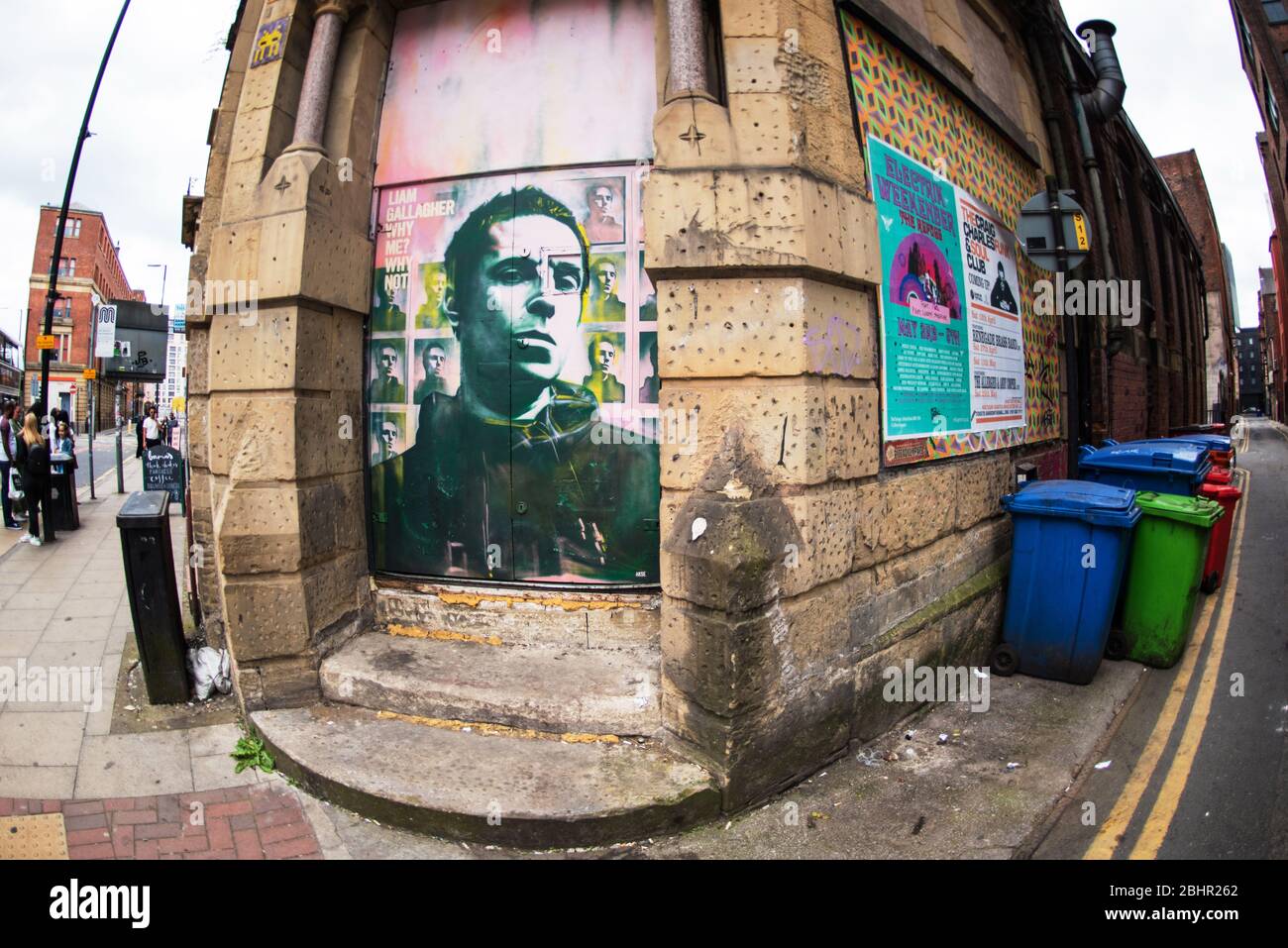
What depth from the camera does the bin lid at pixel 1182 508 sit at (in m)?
5.11

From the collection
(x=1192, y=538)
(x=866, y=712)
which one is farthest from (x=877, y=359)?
(x=1192, y=538)

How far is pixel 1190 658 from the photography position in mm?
5598

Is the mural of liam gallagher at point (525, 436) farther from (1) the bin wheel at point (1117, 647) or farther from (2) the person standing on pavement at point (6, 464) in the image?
(2) the person standing on pavement at point (6, 464)

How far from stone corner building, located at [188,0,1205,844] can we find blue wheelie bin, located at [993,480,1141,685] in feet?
1.06

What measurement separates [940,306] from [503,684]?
4.11 meters

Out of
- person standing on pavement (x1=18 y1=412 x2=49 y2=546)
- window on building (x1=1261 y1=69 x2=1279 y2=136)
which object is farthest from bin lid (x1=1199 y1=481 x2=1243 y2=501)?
window on building (x1=1261 y1=69 x2=1279 y2=136)

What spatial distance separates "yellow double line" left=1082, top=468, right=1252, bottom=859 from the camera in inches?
128

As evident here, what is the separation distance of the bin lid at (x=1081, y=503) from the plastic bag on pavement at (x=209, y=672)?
5.80m

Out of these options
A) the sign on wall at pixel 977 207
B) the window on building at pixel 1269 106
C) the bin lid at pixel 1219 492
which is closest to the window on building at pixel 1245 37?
the window on building at pixel 1269 106

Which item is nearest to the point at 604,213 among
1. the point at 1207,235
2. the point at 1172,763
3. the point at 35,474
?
the point at 1172,763

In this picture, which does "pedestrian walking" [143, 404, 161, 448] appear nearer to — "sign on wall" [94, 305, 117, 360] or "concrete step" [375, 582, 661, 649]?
"sign on wall" [94, 305, 117, 360]

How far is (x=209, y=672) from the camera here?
4.78 m

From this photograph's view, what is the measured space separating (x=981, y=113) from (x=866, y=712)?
5.45 m

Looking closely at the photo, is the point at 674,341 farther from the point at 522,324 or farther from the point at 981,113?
the point at 981,113
